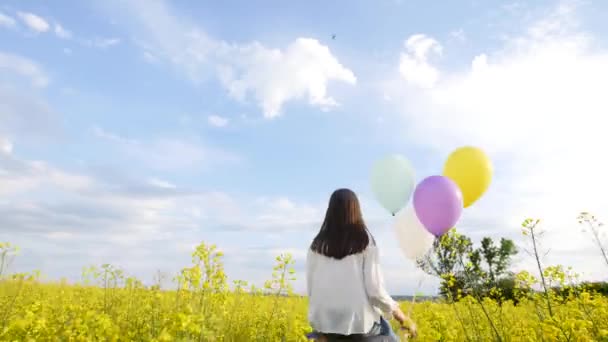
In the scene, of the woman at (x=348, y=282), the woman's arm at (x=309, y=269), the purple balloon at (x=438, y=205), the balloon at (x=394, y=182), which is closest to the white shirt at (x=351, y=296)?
the woman at (x=348, y=282)

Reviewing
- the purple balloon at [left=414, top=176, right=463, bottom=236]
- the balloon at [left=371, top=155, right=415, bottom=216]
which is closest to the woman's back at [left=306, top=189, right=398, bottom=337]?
the purple balloon at [left=414, top=176, right=463, bottom=236]

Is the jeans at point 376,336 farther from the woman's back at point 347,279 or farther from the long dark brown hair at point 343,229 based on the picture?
the long dark brown hair at point 343,229

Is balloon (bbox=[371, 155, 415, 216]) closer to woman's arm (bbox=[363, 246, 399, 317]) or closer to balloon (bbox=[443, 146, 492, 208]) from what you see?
balloon (bbox=[443, 146, 492, 208])

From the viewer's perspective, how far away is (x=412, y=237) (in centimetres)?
517

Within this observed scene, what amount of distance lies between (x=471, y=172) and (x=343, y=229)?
10.6ft

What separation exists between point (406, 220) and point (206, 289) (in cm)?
251

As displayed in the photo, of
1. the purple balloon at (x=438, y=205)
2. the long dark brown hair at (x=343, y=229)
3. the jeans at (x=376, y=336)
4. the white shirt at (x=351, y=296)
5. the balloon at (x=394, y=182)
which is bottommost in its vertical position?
the jeans at (x=376, y=336)

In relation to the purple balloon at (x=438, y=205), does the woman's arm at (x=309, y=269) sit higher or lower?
lower

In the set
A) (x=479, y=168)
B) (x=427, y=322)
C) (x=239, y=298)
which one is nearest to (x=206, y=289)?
(x=239, y=298)

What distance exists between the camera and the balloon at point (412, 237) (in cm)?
513

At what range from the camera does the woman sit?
287 centimetres

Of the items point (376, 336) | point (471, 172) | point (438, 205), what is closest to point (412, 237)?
point (438, 205)

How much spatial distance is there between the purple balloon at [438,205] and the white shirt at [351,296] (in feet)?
7.28

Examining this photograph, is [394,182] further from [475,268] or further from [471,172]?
[475,268]
